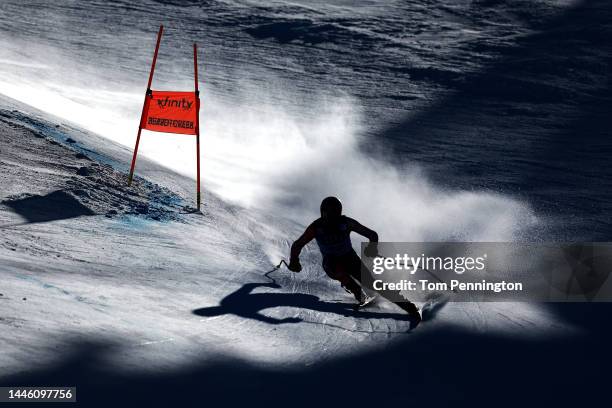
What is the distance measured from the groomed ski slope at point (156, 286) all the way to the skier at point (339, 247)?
0.25 meters

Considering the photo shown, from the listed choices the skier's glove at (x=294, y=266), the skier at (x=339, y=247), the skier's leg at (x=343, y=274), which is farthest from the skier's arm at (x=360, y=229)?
the skier's glove at (x=294, y=266)

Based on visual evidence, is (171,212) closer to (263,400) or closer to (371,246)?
(371,246)

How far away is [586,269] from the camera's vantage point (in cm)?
934

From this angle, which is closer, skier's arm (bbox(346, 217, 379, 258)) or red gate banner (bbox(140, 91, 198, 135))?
skier's arm (bbox(346, 217, 379, 258))

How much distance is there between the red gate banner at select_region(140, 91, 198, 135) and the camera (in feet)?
35.0

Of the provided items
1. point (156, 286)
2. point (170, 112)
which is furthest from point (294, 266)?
point (170, 112)

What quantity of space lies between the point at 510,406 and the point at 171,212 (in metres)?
5.63

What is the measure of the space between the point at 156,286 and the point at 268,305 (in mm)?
1038

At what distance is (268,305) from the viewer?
304 inches
